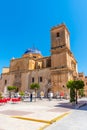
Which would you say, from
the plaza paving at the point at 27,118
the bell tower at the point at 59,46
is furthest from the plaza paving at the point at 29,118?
the bell tower at the point at 59,46

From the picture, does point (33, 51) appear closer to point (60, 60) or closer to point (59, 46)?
point (59, 46)

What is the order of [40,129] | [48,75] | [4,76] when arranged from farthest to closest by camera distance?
[4,76] < [48,75] < [40,129]

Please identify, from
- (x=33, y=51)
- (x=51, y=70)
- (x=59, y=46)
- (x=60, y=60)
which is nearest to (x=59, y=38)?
(x=59, y=46)

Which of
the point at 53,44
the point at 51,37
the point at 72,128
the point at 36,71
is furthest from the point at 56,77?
the point at 72,128

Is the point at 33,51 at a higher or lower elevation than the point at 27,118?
higher

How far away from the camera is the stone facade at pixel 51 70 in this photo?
106 feet

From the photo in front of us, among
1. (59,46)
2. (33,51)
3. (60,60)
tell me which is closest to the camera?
(60,60)

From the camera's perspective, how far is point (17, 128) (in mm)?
4672

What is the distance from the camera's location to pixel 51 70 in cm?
3388

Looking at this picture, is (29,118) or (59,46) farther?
(59,46)

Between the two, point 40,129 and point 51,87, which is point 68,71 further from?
point 40,129

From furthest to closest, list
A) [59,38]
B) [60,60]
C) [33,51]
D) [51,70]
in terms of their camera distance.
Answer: [33,51], [59,38], [51,70], [60,60]

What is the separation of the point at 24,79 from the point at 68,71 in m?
13.8

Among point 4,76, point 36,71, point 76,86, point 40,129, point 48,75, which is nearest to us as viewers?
point 40,129
